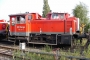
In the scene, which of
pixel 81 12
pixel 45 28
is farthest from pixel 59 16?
pixel 81 12

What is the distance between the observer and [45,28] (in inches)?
571

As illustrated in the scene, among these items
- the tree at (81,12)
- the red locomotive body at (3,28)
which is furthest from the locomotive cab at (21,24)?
the tree at (81,12)

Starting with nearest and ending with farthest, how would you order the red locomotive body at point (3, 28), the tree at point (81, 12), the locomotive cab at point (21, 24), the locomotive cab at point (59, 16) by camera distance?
the locomotive cab at point (59, 16), the locomotive cab at point (21, 24), the red locomotive body at point (3, 28), the tree at point (81, 12)

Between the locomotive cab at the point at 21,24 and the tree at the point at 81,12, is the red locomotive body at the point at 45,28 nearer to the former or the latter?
the locomotive cab at the point at 21,24

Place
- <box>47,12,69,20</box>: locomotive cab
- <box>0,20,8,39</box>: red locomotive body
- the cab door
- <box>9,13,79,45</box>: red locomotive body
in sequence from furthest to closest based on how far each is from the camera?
<box>0,20,8,39</box>: red locomotive body
the cab door
<box>47,12,69,20</box>: locomotive cab
<box>9,13,79,45</box>: red locomotive body

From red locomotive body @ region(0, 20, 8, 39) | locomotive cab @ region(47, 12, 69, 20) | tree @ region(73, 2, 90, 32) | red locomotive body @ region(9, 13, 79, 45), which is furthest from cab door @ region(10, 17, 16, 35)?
tree @ region(73, 2, 90, 32)

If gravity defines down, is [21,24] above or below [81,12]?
below

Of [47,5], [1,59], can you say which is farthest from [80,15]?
[1,59]

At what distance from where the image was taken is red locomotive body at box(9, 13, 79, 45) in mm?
13547

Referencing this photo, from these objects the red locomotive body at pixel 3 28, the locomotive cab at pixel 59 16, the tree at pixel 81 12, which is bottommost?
the red locomotive body at pixel 3 28

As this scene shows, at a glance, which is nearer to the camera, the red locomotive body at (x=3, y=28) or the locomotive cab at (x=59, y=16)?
the locomotive cab at (x=59, y=16)

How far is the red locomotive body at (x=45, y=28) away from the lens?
44.4ft

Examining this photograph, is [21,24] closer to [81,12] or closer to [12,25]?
[12,25]

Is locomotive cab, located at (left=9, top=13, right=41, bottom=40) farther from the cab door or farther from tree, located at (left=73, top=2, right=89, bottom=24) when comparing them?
tree, located at (left=73, top=2, right=89, bottom=24)
